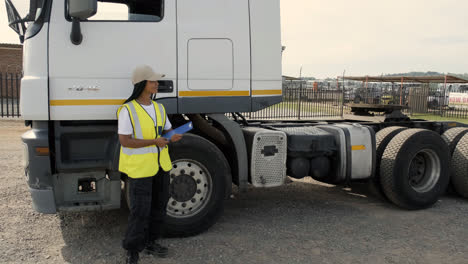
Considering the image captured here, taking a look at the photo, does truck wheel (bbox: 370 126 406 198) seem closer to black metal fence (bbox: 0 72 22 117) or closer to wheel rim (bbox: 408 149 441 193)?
wheel rim (bbox: 408 149 441 193)

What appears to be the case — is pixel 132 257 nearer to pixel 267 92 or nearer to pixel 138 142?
pixel 138 142

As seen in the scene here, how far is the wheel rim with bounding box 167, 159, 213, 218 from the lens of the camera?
4410 mm

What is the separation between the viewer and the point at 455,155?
6.20 metres

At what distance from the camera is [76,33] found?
3.96 m

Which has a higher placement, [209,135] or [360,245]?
[209,135]

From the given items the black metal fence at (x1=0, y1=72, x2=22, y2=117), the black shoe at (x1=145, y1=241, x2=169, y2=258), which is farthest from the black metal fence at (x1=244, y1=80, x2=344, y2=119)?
the black shoe at (x1=145, y1=241, x2=169, y2=258)

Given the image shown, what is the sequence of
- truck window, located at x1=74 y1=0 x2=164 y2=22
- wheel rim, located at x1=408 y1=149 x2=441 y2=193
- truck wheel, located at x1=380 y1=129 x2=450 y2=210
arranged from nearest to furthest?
truck window, located at x1=74 y1=0 x2=164 y2=22, truck wheel, located at x1=380 y1=129 x2=450 y2=210, wheel rim, located at x1=408 y1=149 x2=441 y2=193

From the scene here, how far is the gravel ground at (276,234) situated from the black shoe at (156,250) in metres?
0.07

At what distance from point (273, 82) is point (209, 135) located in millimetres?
986

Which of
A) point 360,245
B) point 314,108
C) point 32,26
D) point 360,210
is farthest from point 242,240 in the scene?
point 314,108

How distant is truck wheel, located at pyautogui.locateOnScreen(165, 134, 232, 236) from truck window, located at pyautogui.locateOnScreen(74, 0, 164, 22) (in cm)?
133

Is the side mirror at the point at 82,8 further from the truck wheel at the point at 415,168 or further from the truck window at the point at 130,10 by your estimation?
the truck wheel at the point at 415,168

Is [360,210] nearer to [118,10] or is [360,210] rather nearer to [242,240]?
[242,240]

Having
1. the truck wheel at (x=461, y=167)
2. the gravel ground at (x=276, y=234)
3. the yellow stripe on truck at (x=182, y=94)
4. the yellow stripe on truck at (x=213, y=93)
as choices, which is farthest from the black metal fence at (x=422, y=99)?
the yellow stripe on truck at (x=213, y=93)
